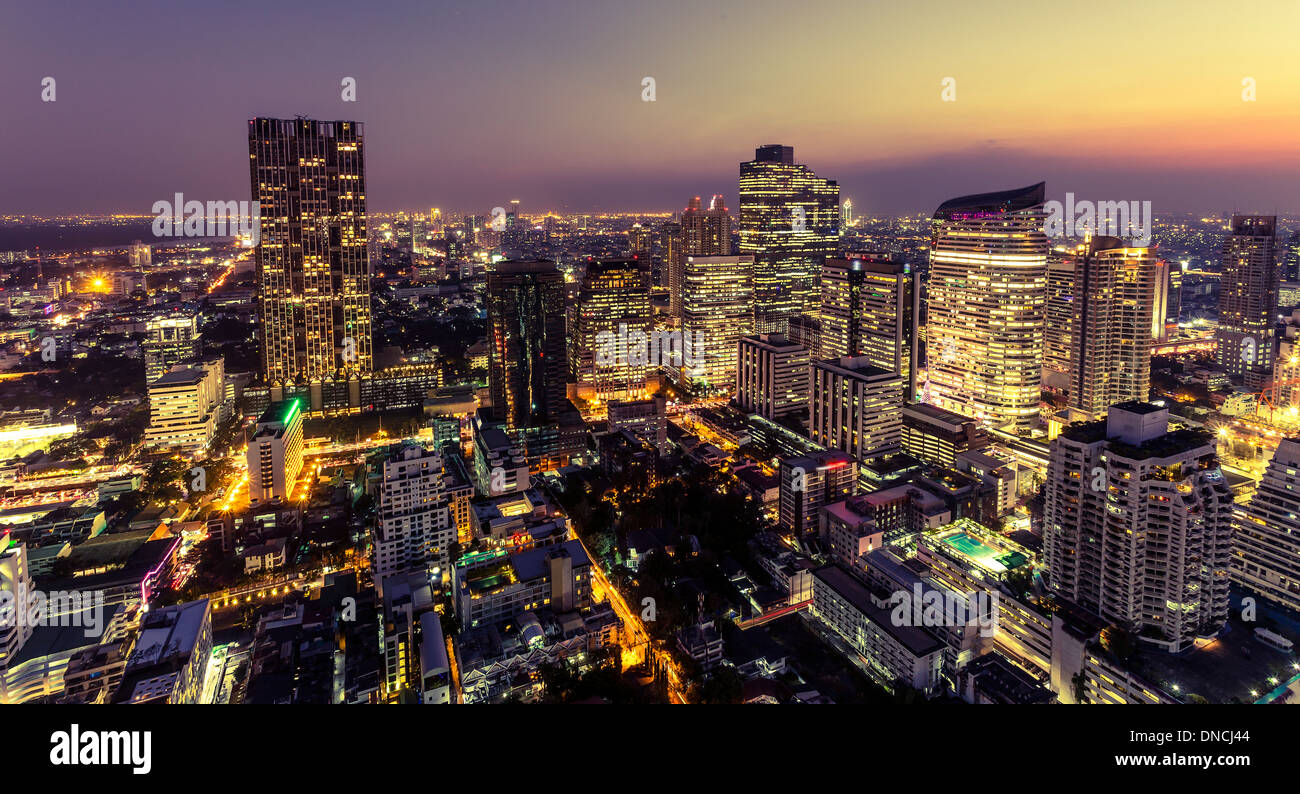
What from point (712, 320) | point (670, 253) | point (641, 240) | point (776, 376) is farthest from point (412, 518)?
point (641, 240)

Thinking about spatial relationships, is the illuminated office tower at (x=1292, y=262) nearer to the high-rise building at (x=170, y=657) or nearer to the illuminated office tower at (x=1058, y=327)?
the illuminated office tower at (x=1058, y=327)

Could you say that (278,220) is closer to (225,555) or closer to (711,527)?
(225,555)

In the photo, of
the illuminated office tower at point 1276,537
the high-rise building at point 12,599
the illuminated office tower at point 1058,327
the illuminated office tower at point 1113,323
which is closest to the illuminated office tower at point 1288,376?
the illuminated office tower at point 1113,323

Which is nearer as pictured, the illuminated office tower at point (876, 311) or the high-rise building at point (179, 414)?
the high-rise building at point (179, 414)

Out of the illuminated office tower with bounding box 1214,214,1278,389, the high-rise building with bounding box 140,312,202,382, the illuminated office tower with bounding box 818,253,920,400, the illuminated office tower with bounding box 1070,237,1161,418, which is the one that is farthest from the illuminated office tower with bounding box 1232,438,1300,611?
the high-rise building with bounding box 140,312,202,382

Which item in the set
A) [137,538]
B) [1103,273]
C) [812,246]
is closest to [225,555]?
[137,538]

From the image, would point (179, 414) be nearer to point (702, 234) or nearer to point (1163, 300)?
point (702, 234)
